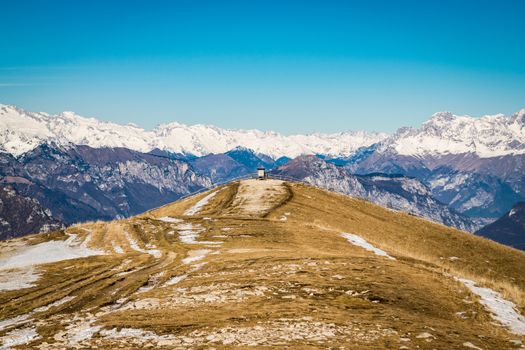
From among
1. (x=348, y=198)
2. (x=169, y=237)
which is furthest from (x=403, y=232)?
(x=169, y=237)

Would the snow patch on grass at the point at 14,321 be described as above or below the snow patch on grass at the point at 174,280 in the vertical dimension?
above

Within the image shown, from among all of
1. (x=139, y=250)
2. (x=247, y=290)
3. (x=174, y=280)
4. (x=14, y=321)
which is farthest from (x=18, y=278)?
(x=247, y=290)

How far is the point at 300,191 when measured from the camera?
3381 inches

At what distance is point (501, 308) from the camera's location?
1078 inches

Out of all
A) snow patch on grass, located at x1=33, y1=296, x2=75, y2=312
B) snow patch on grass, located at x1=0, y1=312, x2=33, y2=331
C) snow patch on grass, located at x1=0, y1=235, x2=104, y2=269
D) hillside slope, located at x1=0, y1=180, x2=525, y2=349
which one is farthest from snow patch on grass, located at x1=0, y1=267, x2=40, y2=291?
snow patch on grass, located at x1=0, y1=312, x2=33, y2=331

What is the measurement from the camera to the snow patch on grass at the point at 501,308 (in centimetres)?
2392

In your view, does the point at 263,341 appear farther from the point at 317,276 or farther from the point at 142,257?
the point at 142,257

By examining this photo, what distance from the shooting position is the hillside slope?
20125 millimetres

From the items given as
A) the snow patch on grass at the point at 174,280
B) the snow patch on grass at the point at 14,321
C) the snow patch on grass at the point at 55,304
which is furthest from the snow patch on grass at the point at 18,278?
the snow patch on grass at the point at 174,280

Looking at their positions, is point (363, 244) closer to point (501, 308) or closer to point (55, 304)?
point (501, 308)

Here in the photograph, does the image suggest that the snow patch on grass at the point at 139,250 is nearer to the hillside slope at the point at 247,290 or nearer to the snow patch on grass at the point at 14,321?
the hillside slope at the point at 247,290

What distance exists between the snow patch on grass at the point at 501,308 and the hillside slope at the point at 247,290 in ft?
0.45

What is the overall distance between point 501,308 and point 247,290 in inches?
601

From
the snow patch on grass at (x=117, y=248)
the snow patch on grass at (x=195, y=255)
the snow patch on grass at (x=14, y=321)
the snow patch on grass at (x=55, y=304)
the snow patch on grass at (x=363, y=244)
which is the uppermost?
the snow patch on grass at (x=14, y=321)
